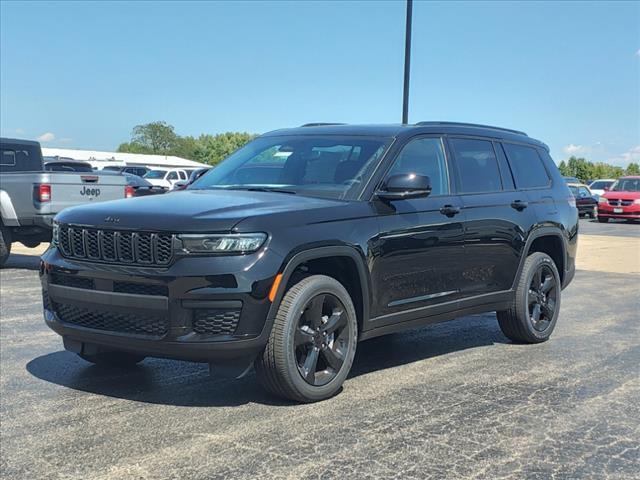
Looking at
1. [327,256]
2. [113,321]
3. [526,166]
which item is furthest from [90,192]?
[327,256]

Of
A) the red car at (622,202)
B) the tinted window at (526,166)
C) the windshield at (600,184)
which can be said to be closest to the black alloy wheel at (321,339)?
the tinted window at (526,166)

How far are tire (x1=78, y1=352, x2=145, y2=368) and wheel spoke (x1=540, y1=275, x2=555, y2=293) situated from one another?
3.72 m

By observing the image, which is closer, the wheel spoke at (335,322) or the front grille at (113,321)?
the front grille at (113,321)

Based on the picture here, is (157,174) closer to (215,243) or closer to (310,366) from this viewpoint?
(310,366)

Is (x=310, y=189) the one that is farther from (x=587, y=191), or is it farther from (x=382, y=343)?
(x=587, y=191)

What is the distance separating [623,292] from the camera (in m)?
10.7

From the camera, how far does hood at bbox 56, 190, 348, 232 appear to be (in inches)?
176

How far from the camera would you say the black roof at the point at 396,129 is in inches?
234

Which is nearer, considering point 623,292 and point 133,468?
point 133,468

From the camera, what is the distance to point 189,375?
5.52 metres

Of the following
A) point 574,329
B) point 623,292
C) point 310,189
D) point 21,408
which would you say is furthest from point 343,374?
point 623,292

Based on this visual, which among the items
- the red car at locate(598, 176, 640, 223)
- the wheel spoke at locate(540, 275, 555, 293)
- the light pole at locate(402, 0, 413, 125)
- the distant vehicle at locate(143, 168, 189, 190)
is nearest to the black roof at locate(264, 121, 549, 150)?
the wheel spoke at locate(540, 275, 555, 293)

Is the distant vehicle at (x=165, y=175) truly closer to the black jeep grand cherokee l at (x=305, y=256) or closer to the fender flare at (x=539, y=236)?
the fender flare at (x=539, y=236)

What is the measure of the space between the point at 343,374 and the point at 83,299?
67.9 inches
